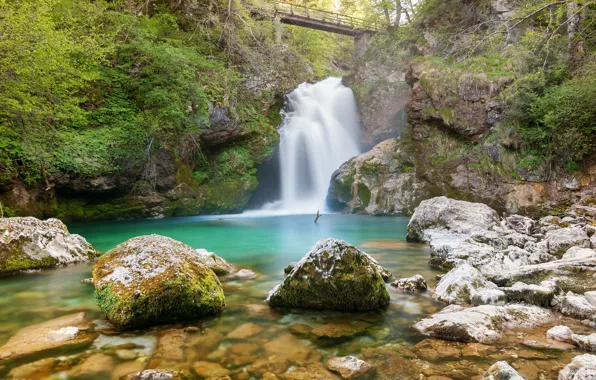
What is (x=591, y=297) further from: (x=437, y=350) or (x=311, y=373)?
(x=311, y=373)

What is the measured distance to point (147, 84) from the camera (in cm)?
1450

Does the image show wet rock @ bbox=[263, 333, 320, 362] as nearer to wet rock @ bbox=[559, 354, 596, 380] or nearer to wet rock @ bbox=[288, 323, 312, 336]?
wet rock @ bbox=[288, 323, 312, 336]

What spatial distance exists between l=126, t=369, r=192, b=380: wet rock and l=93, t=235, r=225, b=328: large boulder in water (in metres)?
0.93

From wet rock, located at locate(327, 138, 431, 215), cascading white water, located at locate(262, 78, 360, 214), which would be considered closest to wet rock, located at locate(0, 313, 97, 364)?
wet rock, located at locate(327, 138, 431, 215)

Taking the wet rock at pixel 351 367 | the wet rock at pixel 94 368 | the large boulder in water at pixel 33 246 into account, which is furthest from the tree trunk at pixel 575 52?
the large boulder in water at pixel 33 246

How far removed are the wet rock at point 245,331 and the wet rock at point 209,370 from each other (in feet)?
1.69

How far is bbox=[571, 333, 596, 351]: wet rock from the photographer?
9.27 feet

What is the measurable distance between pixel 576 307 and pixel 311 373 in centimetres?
292

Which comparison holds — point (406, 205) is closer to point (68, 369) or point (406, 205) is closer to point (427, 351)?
point (427, 351)

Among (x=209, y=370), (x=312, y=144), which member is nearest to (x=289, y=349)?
(x=209, y=370)

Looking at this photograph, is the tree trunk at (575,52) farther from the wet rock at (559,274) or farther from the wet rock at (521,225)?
the wet rock at (559,274)

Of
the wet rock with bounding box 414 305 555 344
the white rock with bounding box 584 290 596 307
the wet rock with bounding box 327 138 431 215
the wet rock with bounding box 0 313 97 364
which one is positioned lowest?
the wet rock with bounding box 0 313 97 364

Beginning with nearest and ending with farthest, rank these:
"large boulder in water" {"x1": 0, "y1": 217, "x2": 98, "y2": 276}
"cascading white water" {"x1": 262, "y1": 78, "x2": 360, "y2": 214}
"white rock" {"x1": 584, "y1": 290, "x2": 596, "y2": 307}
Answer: "white rock" {"x1": 584, "y1": 290, "x2": 596, "y2": 307} → "large boulder in water" {"x1": 0, "y1": 217, "x2": 98, "y2": 276} → "cascading white water" {"x1": 262, "y1": 78, "x2": 360, "y2": 214}

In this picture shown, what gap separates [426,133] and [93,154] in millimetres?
14199
